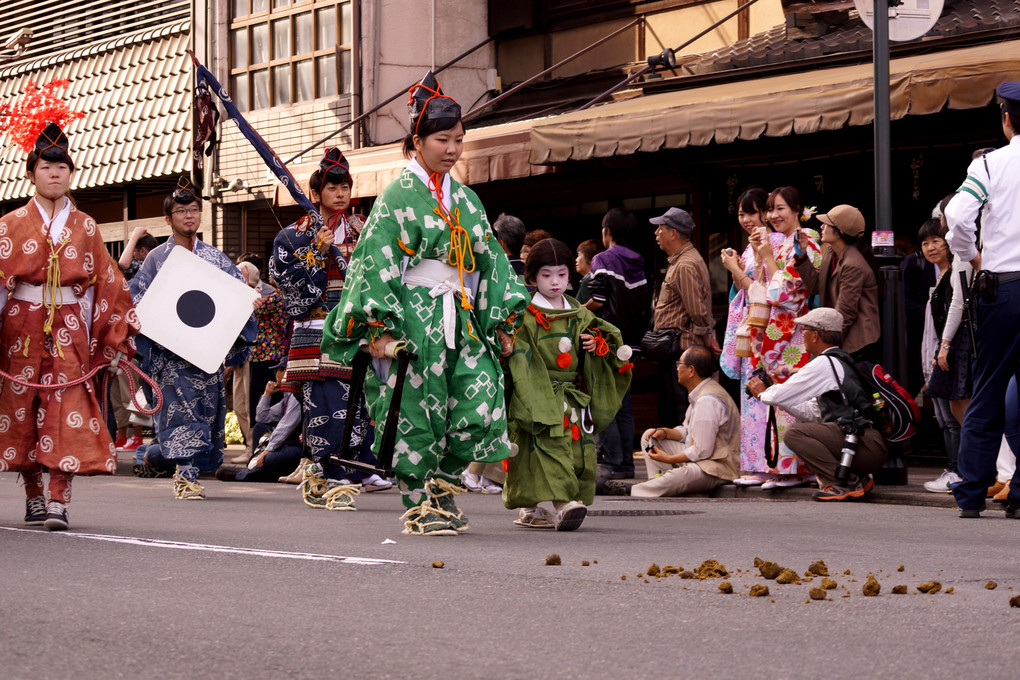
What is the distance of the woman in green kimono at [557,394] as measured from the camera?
7.56 metres

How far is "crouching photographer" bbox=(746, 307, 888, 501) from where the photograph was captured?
9.22 m

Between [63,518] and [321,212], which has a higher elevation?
[321,212]

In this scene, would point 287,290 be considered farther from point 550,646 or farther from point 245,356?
point 550,646

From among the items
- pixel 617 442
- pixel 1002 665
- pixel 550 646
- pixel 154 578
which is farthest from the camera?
pixel 617 442

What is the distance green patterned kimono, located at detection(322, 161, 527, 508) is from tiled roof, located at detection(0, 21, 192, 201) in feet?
46.6

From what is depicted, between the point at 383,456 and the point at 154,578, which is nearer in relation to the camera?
the point at 154,578

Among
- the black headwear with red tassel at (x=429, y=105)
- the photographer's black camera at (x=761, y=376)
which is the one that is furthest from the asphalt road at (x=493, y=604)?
the photographer's black camera at (x=761, y=376)

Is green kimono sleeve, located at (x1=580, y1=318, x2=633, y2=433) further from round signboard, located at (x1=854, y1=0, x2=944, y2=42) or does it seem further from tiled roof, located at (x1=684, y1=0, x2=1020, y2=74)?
tiled roof, located at (x1=684, y1=0, x2=1020, y2=74)

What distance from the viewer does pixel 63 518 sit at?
7.42 metres

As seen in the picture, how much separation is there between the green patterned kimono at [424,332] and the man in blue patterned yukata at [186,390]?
10.3 ft

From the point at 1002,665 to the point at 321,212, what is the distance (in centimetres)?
652

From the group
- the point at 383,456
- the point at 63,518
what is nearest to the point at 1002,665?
the point at 383,456

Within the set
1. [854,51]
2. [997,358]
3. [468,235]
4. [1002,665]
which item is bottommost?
[1002,665]

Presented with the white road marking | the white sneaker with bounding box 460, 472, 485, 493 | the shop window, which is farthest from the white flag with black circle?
the shop window
